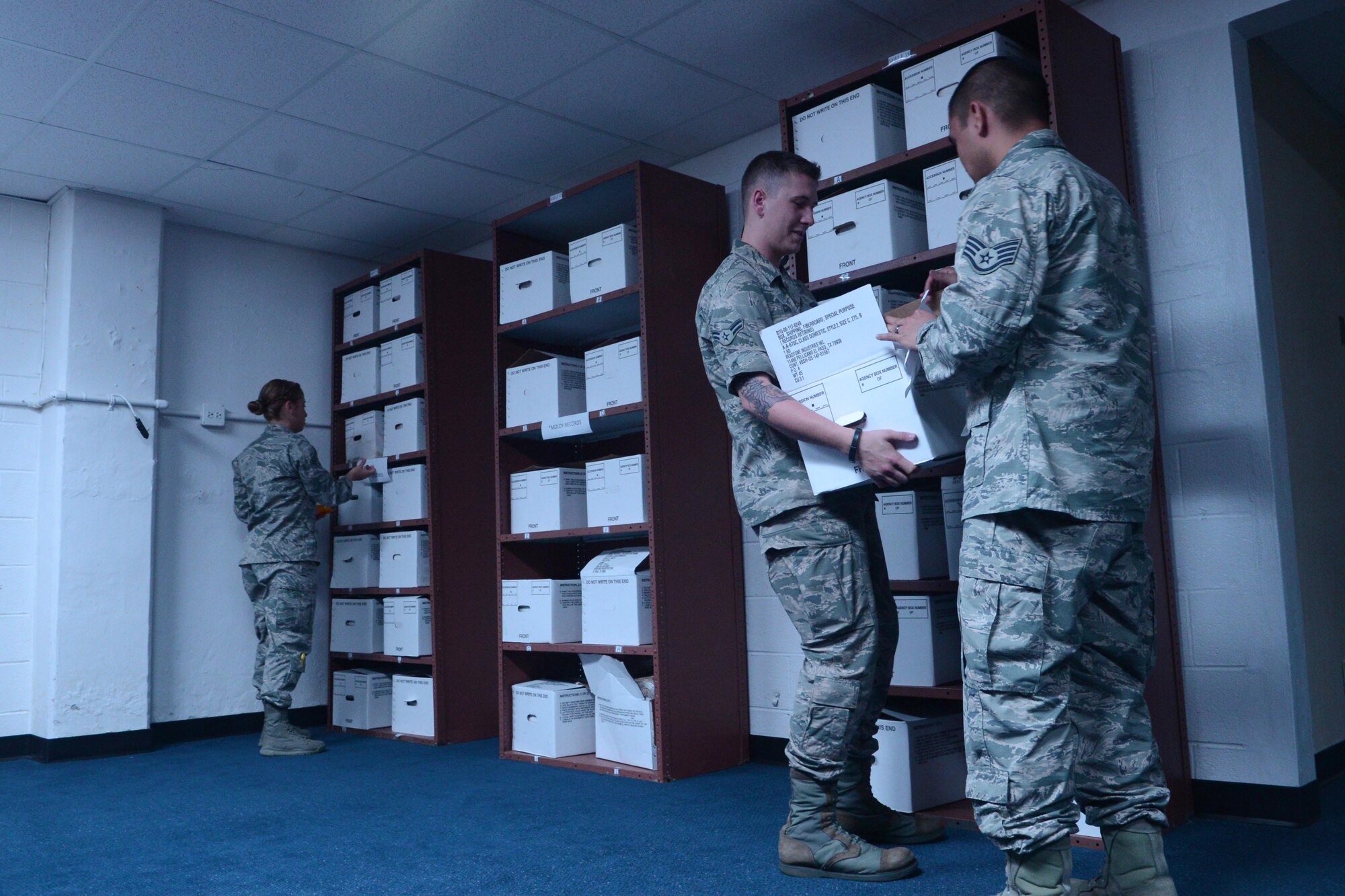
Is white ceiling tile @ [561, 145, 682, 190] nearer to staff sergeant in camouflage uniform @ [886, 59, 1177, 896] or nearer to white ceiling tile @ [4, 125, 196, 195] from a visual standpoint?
white ceiling tile @ [4, 125, 196, 195]

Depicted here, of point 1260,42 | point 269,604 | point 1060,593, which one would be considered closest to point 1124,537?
point 1060,593

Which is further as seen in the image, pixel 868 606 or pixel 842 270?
pixel 842 270

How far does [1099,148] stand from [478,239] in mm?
3344

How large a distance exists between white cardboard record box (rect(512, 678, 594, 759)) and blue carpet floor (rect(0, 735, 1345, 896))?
96 mm

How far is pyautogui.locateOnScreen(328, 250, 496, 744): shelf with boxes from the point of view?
433cm

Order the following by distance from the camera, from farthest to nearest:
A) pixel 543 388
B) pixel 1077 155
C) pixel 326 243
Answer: pixel 326 243 → pixel 543 388 → pixel 1077 155

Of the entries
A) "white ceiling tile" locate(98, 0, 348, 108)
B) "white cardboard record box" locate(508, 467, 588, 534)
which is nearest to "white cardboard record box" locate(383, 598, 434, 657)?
"white cardboard record box" locate(508, 467, 588, 534)

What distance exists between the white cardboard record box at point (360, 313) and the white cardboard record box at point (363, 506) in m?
0.76

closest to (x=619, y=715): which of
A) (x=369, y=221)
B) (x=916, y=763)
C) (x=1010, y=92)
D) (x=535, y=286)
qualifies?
(x=916, y=763)

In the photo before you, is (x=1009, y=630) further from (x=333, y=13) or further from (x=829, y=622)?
(x=333, y=13)

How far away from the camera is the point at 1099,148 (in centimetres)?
265

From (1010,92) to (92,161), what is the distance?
12.3 feet

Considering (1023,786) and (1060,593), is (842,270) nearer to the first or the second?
(1060,593)

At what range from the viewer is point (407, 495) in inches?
176
